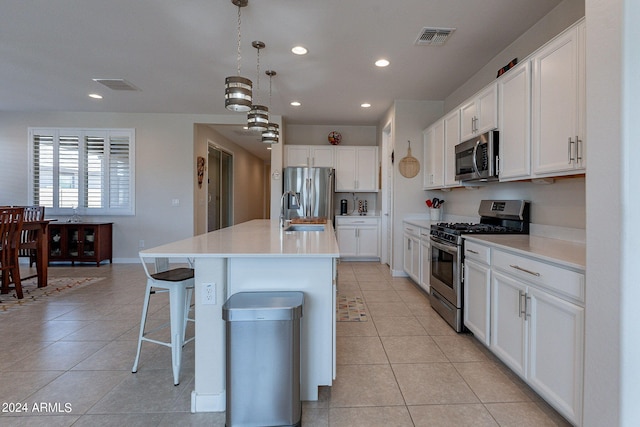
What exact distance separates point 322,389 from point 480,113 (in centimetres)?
278

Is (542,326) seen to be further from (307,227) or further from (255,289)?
(307,227)

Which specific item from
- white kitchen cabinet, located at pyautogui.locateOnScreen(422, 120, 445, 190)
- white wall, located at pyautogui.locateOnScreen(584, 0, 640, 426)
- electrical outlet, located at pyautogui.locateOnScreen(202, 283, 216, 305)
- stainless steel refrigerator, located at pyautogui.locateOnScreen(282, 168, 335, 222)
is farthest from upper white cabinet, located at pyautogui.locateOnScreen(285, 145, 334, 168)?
white wall, located at pyautogui.locateOnScreen(584, 0, 640, 426)

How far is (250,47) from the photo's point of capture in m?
3.27

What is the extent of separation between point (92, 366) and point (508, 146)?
3514mm

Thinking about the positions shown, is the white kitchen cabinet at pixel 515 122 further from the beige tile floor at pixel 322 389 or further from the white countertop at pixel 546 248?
the beige tile floor at pixel 322 389

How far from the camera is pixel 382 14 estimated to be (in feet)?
8.80

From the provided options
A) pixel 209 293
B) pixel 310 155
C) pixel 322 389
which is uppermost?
pixel 310 155

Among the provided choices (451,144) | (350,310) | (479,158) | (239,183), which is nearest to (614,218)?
(479,158)

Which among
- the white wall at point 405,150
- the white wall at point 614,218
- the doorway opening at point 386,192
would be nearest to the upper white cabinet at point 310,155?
the doorway opening at point 386,192

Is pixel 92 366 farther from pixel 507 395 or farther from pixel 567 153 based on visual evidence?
pixel 567 153

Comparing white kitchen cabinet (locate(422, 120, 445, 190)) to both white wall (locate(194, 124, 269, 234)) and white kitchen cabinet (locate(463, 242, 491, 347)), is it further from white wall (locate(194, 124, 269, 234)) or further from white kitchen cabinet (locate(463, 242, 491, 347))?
white wall (locate(194, 124, 269, 234))

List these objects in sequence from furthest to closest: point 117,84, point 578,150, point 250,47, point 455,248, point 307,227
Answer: point 117,84, point 307,227, point 250,47, point 455,248, point 578,150

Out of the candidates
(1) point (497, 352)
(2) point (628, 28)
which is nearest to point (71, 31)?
(2) point (628, 28)

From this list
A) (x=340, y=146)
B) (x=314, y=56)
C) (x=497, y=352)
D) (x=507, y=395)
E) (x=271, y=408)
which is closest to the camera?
(x=271, y=408)
